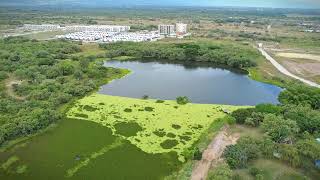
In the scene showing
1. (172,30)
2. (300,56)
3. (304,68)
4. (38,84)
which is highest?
(172,30)

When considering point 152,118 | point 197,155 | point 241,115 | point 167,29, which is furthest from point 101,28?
point 197,155

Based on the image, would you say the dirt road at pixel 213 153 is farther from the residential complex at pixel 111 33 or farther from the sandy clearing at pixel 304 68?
the residential complex at pixel 111 33

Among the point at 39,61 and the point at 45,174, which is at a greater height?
the point at 39,61

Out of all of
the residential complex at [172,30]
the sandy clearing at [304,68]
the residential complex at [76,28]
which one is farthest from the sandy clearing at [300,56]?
the residential complex at [76,28]

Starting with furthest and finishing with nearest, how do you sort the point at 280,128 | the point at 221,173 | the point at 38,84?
the point at 38,84 → the point at 280,128 → the point at 221,173

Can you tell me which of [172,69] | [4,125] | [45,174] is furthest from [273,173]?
[172,69]

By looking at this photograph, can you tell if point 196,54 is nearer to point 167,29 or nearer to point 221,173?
point 167,29

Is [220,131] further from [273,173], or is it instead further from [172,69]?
[172,69]
